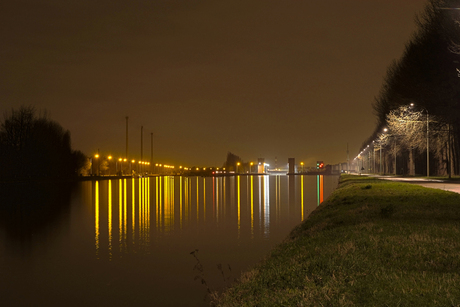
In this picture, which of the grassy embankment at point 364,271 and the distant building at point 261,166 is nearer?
the grassy embankment at point 364,271

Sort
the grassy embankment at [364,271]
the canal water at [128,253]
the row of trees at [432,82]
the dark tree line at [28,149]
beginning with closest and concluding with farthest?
1. the grassy embankment at [364,271]
2. the canal water at [128,253]
3. the row of trees at [432,82]
4. the dark tree line at [28,149]

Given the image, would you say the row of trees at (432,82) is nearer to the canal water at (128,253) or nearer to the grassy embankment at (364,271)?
the canal water at (128,253)

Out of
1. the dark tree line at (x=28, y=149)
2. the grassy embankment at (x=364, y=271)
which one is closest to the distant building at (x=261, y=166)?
the dark tree line at (x=28, y=149)

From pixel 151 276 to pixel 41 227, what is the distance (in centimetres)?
1039

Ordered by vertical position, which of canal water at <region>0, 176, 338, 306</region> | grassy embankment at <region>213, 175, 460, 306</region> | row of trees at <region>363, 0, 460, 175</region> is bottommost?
canal water at <region>0, 176, 338, 306</region>

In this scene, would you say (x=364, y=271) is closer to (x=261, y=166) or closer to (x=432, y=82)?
(x=432, y=82)

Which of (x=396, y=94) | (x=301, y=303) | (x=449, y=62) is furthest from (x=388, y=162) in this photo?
(x=301, y=303)

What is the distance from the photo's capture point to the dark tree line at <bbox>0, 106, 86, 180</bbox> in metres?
75.3

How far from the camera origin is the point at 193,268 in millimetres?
12672

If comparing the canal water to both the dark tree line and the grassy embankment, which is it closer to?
the grassy embankment

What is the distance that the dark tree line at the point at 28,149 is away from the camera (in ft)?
247

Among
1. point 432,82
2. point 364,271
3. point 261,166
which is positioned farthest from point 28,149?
point 261,166

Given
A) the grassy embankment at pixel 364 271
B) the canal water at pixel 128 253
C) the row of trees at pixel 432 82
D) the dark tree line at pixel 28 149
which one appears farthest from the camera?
the dark tree line at pixel 28 149

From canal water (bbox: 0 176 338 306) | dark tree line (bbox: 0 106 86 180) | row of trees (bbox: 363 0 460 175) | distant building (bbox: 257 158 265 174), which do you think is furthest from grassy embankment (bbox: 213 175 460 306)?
distant building (bbox: 257 158 265 174)
